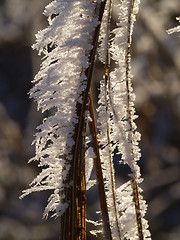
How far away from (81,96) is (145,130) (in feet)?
9.41

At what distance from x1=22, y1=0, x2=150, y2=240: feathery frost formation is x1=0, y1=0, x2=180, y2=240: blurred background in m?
2.39

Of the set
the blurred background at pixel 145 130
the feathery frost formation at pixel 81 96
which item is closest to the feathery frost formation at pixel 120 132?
the feathery frost formation at pixel 81 96

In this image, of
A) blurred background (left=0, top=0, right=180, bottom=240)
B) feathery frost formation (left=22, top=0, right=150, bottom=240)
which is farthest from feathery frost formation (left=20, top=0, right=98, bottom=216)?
blurred background (left=0, top=0, right=180, bottom=240)

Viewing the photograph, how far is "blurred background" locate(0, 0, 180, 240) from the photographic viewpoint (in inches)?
109

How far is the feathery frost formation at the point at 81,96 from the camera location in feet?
1.07

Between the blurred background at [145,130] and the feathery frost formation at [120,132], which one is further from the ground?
the blurred background at [145,130]

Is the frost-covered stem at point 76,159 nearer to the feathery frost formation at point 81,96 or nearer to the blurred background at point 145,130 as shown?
the feathery frost formation at point 81,96

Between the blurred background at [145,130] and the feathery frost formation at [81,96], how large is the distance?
2.39 m

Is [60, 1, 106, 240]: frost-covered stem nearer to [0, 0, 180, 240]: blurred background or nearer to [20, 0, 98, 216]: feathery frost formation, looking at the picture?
[20, 0, 98, 216]: feathery frost formation

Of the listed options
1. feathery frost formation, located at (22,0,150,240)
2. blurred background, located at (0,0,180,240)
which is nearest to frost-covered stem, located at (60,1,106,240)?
feathery frost formation, located at (22,0,150,240)

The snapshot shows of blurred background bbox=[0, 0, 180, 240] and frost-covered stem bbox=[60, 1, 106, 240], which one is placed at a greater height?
blurred background bbox=[0, 0, 180, 240]

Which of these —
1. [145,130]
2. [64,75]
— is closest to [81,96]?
[64,75]

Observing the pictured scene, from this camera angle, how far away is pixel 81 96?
329 mm

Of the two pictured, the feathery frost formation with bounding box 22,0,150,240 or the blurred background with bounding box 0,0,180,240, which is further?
the blurred background with bounding box 0,0,180,240
